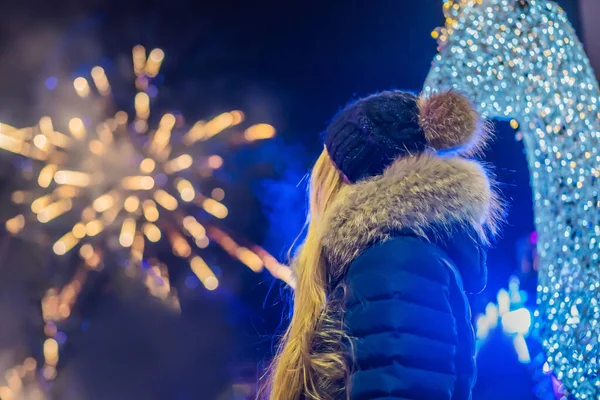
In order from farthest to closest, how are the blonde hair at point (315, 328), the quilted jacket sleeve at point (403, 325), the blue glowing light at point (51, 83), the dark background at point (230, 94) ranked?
the blue glowing light at point (51, 83), the dark background at point (230, 94), the blonde hair at point (315, 328), the quilted jacket sleeve at point (403, 325)

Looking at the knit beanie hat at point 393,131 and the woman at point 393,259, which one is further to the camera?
the knit beanie hat at point 393,131

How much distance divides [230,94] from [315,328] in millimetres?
3291

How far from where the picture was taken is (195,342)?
4156 millimetres

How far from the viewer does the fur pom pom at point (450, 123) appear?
3.17ft

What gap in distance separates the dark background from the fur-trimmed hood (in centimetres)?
265

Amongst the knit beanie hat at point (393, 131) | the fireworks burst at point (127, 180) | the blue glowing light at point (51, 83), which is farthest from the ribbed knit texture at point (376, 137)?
the blue glowing light at point (51, 83)

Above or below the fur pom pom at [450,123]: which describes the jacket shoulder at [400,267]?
below

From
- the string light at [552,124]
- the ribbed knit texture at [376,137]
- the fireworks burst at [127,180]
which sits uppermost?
the ribbed knit texture at [376,137]

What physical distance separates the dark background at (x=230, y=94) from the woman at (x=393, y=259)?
2614mm

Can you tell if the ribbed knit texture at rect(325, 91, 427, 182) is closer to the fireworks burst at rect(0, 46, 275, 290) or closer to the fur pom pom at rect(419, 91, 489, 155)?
the fur pom pom at rect(419, 91, 489, 155)

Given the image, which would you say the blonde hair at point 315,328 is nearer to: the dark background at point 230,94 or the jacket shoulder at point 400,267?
the jacket shoulder at point 400,267

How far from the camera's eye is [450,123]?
3.20 ft

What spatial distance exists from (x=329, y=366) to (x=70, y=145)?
3616 millimetres

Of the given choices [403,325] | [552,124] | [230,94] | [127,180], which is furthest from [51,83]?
[403,325]
